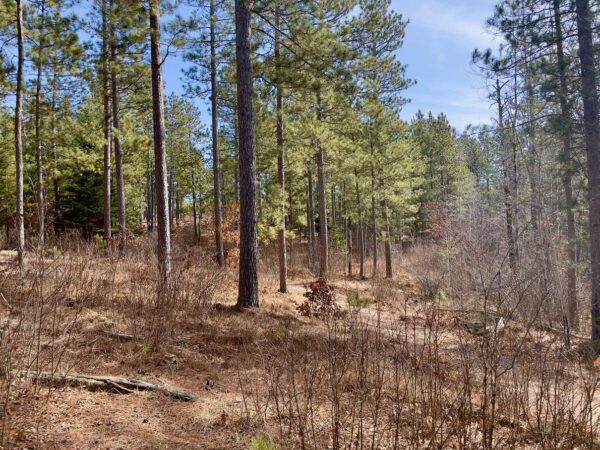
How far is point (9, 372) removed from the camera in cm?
279

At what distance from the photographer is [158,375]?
436cm

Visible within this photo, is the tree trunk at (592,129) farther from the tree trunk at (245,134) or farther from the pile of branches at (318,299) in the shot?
the tree trunk at (245,134)

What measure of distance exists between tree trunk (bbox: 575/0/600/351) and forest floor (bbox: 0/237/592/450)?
3.17 m

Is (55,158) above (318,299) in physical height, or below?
above

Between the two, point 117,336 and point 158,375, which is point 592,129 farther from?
point 117,336

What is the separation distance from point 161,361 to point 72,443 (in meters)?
2.02

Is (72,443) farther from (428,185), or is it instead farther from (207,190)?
(428,185)

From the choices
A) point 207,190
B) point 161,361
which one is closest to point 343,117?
point 161,361

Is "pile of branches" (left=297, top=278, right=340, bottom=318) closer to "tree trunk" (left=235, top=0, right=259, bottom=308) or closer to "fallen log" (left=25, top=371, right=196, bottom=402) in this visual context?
"tree trunk" (left=235, top=0, right=259, bottom=308)

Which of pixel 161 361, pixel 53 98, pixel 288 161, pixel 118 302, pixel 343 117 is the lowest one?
pixel 161 361

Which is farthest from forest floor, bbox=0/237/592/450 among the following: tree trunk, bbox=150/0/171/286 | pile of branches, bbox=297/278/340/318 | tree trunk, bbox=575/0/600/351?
tree trunk, bbox=575/0/600/351

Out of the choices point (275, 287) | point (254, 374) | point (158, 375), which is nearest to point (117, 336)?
point (158, 375)

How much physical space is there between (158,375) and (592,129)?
9012mm

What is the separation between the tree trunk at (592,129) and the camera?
26.1 feet
